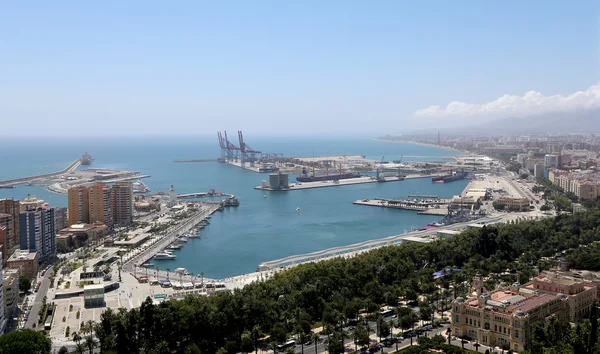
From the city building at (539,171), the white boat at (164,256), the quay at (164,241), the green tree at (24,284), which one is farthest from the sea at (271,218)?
the city building at (539,171)

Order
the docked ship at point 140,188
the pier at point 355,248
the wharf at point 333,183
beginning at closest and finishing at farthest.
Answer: the pier at point 355,248 → the docked ship at point 140,188 → the wharf at point 333,183

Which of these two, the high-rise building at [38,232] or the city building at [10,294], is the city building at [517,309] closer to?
the city building at [10,294]

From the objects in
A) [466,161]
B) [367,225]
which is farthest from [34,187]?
[466,161]

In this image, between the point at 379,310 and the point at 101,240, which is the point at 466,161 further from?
the point at 379,310

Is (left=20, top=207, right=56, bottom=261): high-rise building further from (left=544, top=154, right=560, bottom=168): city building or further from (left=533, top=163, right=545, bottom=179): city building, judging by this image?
(left=544, top=154, right=560, bottom=168): city building

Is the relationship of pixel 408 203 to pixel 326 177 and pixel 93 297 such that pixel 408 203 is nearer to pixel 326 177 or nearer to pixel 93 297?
pixel 326 177

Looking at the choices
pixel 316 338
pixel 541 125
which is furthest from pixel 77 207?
pixel 541 125
